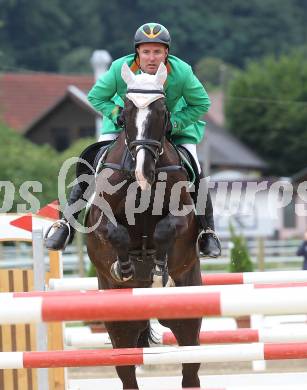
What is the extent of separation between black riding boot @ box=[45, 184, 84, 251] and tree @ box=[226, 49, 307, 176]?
4997cm

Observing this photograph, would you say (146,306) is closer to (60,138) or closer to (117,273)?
(117,273)

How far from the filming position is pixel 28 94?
55469mm

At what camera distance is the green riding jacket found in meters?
5.90

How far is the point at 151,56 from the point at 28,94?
1985 inches

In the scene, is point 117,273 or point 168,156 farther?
point 168,156

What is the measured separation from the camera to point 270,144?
2283 inches

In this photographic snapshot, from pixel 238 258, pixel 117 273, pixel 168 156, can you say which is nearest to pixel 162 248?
pixel 117 273

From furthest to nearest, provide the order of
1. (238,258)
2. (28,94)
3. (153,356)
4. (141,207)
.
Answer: (28,94), (238,258), (141,207), (153,356)

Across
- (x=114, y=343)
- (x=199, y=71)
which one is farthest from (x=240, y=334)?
(x=199, y=71)

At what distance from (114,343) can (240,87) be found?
52.4 m

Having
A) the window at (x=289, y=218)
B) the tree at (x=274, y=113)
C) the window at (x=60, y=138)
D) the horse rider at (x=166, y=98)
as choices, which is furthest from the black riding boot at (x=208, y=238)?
the tree at (x=274, y=113)

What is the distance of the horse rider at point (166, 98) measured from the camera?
577 centimetres

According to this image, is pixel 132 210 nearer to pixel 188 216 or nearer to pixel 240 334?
pixel 188 216

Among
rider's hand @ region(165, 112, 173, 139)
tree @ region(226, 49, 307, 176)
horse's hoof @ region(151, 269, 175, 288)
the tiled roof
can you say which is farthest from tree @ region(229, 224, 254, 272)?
tree @ region(226, 49, 307, 176)
